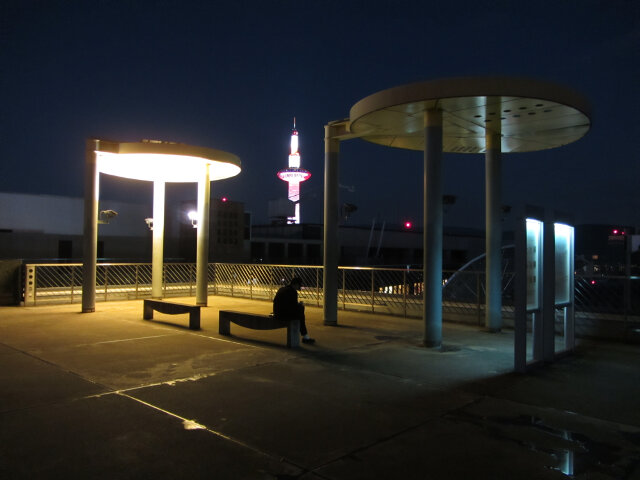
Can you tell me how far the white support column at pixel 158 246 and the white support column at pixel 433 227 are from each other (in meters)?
9.96

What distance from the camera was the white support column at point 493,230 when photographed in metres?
10.6

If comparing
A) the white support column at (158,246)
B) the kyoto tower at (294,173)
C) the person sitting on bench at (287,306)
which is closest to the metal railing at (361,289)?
the white support column at (158,246)

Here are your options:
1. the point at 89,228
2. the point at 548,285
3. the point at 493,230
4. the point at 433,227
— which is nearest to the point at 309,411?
the point at 548,285

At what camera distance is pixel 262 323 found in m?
8.91

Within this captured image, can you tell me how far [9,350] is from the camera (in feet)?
26.5

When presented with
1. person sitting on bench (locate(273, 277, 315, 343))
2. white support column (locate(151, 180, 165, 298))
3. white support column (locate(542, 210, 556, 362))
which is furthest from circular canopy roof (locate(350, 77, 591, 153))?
white support column (locate(151, 180, 165, 298))

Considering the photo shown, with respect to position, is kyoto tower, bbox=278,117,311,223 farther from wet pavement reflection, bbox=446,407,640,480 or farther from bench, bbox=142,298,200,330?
wet pavement reflection, bbox=446,407,640,480

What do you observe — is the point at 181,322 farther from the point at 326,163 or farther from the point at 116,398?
the point at 116,398

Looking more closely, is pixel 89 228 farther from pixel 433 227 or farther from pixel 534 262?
pixel 534 262

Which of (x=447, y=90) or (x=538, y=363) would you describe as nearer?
(x=538, y=363)

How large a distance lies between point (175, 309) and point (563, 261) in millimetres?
7590

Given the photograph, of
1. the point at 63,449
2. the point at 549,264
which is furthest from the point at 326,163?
the point at 63,449

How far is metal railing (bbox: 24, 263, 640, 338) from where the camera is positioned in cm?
1128

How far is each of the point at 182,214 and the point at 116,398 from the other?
40423 millimetres
